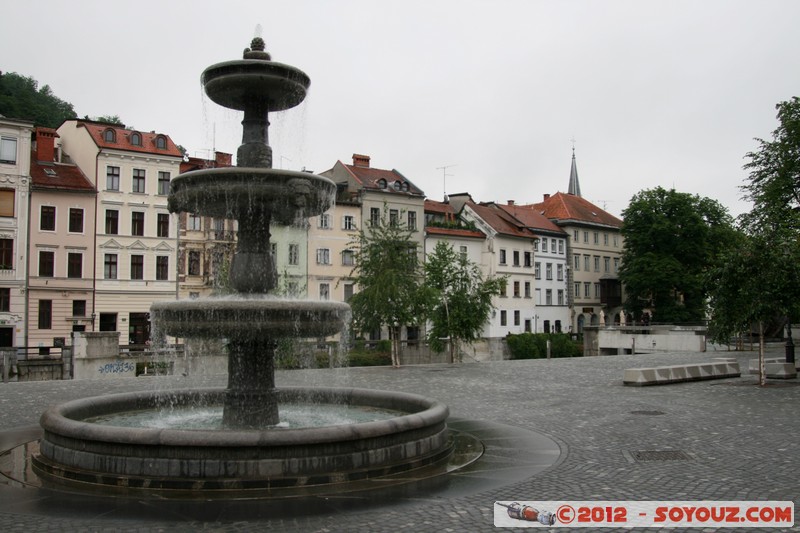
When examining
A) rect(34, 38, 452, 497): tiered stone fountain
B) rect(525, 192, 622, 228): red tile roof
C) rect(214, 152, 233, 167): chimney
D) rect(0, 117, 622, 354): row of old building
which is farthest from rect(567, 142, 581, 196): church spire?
rect(34, 38, 452, 497): tiered stone fountain

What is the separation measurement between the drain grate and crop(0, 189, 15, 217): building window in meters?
42.3

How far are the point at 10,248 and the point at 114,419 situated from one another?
3615 cm

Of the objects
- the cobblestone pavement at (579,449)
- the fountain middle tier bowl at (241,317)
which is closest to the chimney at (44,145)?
the cobblestone pavement at (579,449)

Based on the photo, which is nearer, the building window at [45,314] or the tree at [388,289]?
the tree at [388,289]

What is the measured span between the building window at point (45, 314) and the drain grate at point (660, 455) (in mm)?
40985

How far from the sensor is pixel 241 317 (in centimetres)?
869

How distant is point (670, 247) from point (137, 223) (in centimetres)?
4405

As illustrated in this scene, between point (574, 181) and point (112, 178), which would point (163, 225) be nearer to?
point (112, 178)

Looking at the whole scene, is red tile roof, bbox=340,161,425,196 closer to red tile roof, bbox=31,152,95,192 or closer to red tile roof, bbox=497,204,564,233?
red tile roof, bbox=497,204,564,233

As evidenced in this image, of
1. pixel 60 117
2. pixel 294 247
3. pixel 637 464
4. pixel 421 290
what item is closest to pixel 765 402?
pixel 637 464

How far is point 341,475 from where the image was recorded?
26.0 ft

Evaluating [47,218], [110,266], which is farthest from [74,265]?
[47,218]

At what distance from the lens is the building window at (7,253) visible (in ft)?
138

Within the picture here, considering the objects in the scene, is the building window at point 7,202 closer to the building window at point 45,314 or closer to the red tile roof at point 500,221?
the building window at point 45,314
